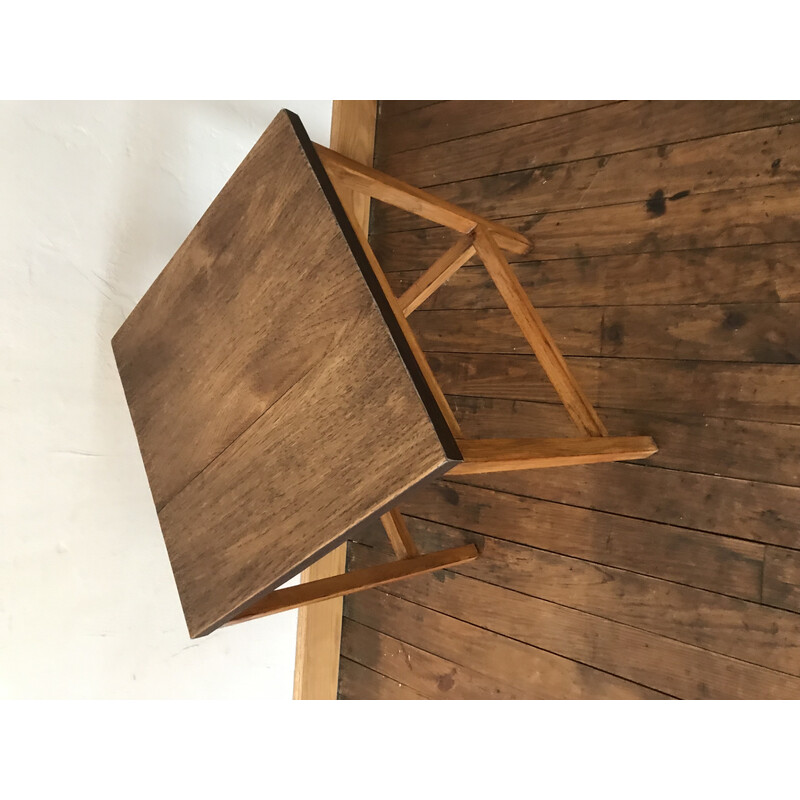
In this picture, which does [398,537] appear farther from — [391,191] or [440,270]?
[391,191]

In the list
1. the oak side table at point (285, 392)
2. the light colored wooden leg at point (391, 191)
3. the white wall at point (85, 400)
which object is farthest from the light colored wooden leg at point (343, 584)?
the light colored wooden leg at point (391, 191)

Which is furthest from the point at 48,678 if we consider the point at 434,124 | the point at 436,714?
the point at 434,124

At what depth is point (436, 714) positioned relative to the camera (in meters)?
0.78

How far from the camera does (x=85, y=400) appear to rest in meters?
0.98

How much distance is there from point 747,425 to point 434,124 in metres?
0.86

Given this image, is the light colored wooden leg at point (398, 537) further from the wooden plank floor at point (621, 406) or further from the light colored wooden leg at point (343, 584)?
the wooden plank floor at point (621, 406)

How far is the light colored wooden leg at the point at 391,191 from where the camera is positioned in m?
0.77

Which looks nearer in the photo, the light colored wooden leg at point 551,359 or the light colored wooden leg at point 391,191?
the light colored wooden leg at point 391,191

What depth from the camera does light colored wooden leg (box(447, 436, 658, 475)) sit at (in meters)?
0.60

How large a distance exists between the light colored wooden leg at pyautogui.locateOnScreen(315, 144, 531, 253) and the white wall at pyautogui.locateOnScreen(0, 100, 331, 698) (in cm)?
44

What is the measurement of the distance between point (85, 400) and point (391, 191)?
1.82 ft

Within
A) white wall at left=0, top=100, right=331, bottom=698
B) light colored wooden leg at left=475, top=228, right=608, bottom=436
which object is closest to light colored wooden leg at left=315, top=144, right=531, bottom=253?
light colored wooden leg at left=475, top=228, right=608, bottom=436

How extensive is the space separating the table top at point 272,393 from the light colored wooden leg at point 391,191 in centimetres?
7

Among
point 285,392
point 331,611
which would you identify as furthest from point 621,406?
point 331,611
